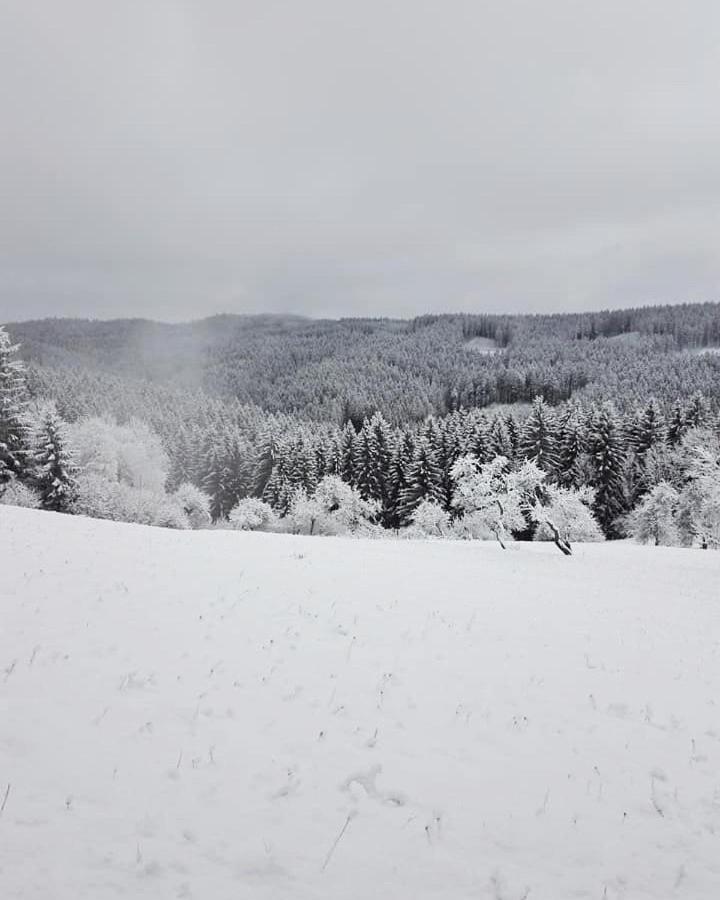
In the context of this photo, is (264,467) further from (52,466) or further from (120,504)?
(52,466)

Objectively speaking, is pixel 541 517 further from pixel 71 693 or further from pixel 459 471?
pixel 71 693

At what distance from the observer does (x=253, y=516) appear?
6606cm

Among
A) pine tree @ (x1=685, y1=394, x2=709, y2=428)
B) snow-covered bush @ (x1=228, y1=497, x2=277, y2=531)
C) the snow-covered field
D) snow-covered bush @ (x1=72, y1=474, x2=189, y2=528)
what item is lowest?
snow-covered bush @ (x1=228, y1=497, x2=277, y2=531)

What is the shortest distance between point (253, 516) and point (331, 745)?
60333 mm

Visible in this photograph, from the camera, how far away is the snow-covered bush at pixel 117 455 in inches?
2168

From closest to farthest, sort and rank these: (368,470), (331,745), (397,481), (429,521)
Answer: (331,745)
(429,521)
(397,481)
(368,470)

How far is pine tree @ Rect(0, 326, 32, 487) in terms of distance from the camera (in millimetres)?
35969

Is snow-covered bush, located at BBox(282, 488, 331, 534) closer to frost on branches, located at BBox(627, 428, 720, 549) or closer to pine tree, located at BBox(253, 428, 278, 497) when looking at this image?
pine tree, located at BBox(253, 428, 278, 497)

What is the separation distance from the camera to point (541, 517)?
32219 millimetres

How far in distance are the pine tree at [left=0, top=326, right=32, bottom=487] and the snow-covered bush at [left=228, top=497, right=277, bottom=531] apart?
1174 inches

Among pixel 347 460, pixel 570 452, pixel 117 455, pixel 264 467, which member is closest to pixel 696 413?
pixel 570 452

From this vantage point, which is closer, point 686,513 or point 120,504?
point 120,504

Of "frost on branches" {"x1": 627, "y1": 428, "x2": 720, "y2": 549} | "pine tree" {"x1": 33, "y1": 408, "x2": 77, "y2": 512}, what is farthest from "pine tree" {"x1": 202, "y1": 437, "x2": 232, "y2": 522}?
"frost on branches" {"x1": 627, "y1": 428, "x2": 720, "y2": 549}

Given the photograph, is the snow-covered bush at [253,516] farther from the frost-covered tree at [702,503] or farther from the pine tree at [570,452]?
the frost-covered tree at [702,503]
